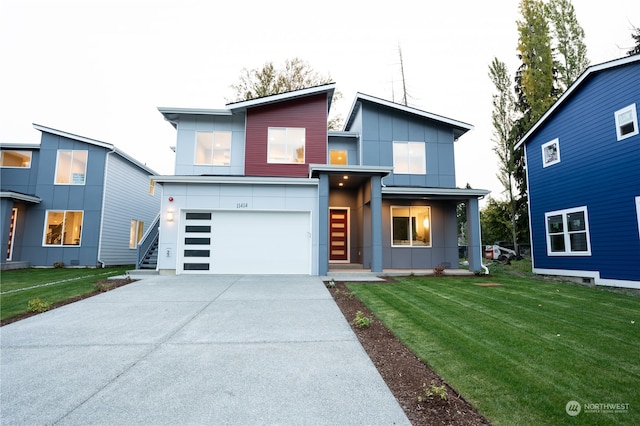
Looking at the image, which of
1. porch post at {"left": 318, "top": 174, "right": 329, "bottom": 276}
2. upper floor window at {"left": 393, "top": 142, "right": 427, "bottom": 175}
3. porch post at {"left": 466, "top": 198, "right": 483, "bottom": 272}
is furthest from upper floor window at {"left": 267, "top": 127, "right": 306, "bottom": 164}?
porch post at {"left": 466, "top": 198, "right": 483, "bottom": 272}

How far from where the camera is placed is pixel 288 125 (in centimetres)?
1272

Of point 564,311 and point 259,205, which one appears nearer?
point 564,311

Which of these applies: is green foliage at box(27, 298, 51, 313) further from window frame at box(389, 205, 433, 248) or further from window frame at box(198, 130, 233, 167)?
window frame at box(389, 205, 433, 248)

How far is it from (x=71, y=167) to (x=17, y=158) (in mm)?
2846

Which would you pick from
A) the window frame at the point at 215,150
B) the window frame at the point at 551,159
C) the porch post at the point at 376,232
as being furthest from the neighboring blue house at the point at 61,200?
the window frame at the point at 551,159

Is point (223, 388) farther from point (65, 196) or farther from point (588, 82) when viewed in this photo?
point (65, 196)

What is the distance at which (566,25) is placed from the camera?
18.8 meters

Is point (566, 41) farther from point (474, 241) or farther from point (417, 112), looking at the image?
point (474, 241)

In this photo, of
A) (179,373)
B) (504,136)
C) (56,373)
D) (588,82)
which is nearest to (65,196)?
(56,373)

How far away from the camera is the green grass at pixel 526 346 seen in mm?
2547

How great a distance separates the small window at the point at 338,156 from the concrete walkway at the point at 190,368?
8.98m

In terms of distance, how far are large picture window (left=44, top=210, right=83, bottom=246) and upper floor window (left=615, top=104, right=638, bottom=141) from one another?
68.8 ft

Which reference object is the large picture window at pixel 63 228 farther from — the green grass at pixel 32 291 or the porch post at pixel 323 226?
the porch post at pixel 323 226

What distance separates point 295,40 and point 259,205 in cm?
1802
